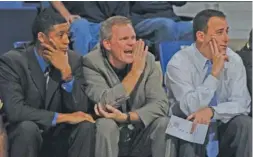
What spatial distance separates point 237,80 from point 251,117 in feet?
0.83

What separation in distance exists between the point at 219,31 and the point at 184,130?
680 mm

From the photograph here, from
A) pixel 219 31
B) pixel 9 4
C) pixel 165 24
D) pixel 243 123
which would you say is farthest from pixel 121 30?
pixel 9 4

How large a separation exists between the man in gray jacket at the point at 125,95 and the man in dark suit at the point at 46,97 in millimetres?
77

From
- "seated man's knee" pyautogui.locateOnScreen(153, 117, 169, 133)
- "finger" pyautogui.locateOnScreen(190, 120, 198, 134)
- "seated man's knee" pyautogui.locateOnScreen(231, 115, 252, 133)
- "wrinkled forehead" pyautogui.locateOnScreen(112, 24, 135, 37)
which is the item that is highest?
"wrinkled forehead" pyautogui.locateOnScreen(112, 24, 135, 37)

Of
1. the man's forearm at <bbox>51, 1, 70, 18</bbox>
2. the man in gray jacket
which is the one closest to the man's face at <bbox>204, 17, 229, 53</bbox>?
the man in gray jacket

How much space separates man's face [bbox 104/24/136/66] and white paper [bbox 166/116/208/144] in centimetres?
44

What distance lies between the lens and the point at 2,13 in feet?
15.0

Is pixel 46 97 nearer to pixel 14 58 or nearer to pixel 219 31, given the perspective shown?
pixel 14 58

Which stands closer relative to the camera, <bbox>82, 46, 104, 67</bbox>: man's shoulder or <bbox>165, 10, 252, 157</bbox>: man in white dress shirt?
<bbox>165, 10, 252, 157</bbox>: man in white dress shirt

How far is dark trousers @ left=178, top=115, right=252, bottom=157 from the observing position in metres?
3.22

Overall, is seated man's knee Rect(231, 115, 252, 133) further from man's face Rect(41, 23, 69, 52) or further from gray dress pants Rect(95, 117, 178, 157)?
man's face Rect(41, 23, 69, 52)

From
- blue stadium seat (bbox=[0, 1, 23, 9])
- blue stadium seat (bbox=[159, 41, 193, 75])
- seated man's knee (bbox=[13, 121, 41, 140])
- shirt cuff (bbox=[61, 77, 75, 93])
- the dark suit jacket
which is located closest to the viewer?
seated man's knee (bbox=[13, 121, 41, 140])

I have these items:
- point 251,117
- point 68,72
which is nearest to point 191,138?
point 251,117

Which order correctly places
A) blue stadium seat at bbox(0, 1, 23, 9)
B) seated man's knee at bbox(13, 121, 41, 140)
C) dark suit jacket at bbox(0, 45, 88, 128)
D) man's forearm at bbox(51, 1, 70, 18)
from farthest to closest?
blue stadium seat at bbox(0, 1, 23, 9), man's forearm at bbox(51, 1, 70, 18), dark suit jacket at bbox(0, 45, 88, 128), seated man's knee at bbox(13, 121, 41, 140)
